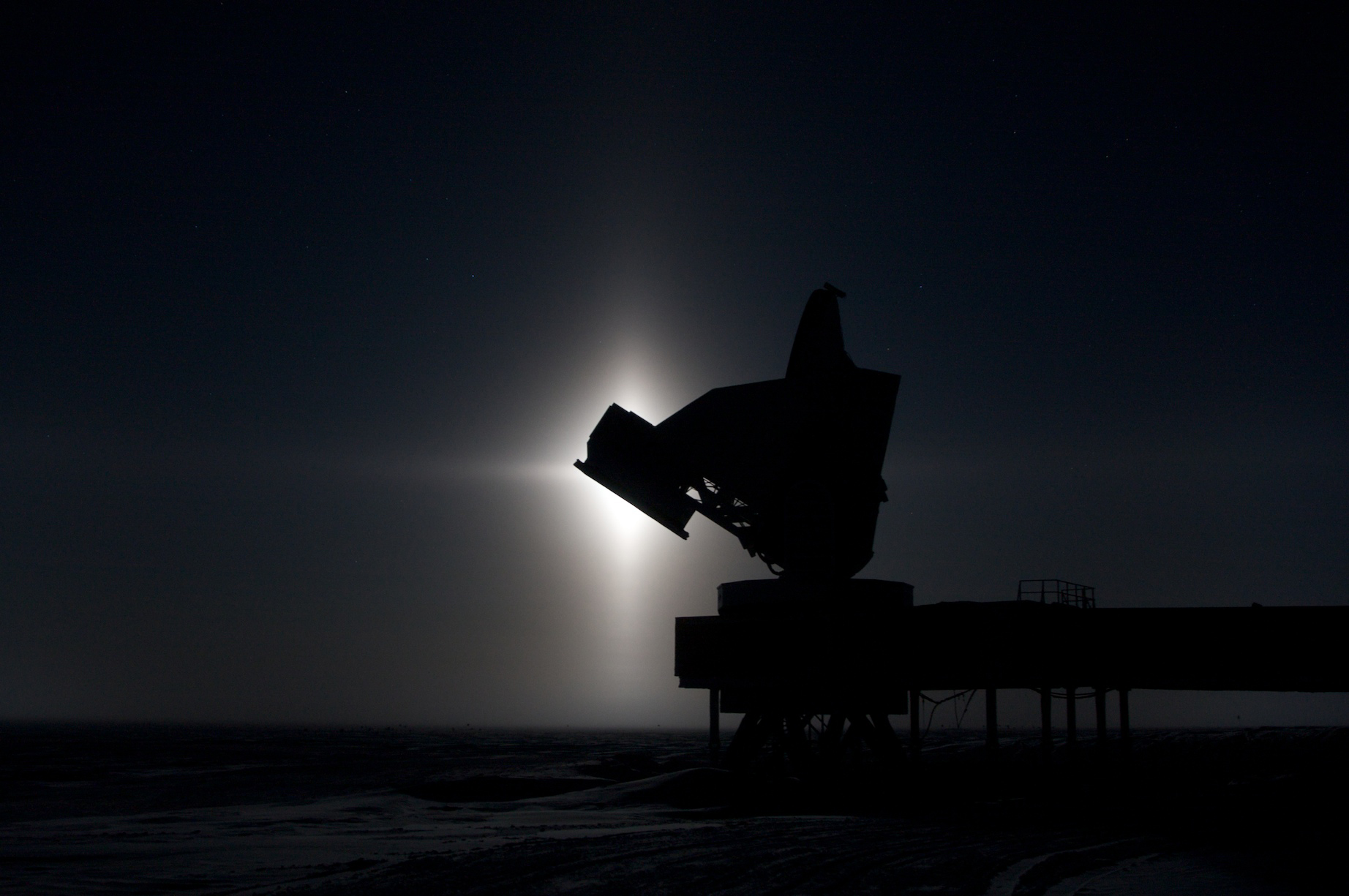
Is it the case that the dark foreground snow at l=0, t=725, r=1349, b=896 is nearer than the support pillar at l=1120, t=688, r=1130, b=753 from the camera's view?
Yes

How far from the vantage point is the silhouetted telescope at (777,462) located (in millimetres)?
30984

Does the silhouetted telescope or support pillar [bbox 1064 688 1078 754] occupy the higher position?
the silhouetted telescope

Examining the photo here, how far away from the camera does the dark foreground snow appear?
16.7 metres

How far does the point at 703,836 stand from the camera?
21.8 m

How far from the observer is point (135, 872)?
21.5 meters

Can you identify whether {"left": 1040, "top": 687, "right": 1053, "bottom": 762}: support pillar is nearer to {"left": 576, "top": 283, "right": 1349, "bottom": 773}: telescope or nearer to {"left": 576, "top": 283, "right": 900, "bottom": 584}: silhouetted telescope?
{"left": 576, "top": 283, "right": 1349, "bottom": 773}: telescope

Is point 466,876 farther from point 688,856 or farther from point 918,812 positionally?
point 918,812

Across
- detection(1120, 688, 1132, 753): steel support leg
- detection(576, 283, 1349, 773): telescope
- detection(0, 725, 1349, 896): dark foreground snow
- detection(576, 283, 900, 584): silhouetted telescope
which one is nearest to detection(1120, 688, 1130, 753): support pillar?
detection(1120, 688, 1132, 753): steel support leg

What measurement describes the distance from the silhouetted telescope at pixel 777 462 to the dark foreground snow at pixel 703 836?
7749mm

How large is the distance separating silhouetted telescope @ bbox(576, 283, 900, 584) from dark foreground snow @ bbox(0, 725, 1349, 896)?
7.75 m

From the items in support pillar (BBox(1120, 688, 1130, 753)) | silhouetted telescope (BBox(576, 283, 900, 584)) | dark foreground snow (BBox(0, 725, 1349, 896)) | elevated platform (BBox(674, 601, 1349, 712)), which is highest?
silhouetted telescope (BBox(576, 283, 900, 584))

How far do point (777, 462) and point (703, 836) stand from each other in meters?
12.4

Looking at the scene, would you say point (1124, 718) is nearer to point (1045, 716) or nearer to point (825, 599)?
point (1045, 716)

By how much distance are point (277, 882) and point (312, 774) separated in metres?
48.0
